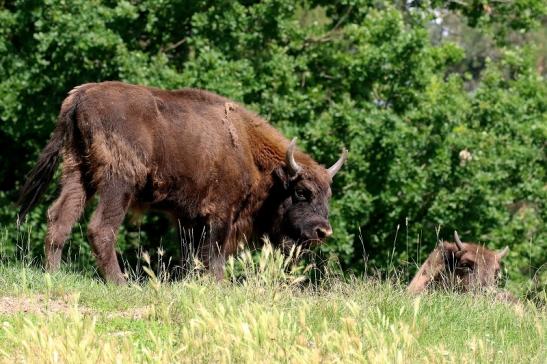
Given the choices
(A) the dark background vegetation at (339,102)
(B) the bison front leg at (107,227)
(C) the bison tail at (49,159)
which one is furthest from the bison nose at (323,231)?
(A) the dark background vegetation at (339,102)

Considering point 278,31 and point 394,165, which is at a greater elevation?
point 278,31

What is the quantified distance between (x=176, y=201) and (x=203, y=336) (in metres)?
5.56

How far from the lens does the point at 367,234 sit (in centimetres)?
1717

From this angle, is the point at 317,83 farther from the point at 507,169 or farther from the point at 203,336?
the point at 203,336

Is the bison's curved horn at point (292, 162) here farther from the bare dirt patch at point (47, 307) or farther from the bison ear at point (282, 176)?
the bare dirt patch at point (47, 307)

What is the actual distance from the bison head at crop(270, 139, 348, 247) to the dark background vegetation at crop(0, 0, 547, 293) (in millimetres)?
3330

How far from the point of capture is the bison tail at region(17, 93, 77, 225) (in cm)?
1069

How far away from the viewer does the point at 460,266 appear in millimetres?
12180

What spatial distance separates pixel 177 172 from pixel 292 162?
1640 millimetres

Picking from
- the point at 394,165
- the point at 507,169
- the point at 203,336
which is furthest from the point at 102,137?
the point at 507,169

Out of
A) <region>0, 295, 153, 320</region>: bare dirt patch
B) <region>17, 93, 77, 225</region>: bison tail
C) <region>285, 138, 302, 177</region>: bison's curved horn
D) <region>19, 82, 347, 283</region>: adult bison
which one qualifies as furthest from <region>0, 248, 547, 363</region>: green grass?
<region>285, 138, 302, 177</region>: bison's curved horn

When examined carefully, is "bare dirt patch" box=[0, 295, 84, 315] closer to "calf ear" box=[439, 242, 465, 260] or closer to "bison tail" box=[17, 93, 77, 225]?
"bison tail" box=[17, 93, 77, 225]

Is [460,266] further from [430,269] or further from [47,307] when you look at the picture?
[47,307]

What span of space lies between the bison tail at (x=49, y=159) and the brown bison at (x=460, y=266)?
4.18 m
